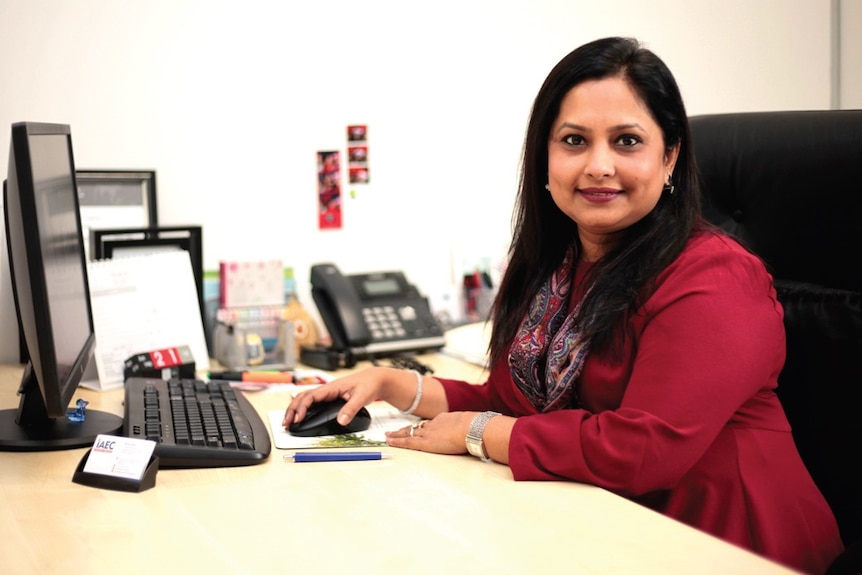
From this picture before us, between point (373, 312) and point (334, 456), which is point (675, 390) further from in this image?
point (373, 312)

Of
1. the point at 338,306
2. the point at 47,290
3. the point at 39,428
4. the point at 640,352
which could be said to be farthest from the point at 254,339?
the point at 640,352

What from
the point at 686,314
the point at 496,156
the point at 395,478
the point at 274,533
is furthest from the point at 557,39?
the point at 274,533

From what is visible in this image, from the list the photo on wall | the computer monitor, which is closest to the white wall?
the photo on wall

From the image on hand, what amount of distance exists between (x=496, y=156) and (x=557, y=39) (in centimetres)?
38

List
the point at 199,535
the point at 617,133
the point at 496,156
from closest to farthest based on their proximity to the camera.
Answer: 1. the point at 199,535
2. the point at 617,133
3. the point at 496,156

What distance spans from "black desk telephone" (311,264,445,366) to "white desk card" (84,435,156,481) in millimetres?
991

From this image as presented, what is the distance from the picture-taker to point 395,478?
4.39 feet

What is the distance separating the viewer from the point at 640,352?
1.39 meters

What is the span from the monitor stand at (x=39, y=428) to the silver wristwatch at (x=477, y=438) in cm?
55

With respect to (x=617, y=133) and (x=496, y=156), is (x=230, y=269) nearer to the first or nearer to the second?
(x=496, y=156)

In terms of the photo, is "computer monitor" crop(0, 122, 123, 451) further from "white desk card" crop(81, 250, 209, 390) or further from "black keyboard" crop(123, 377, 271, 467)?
"white desk card" crop(81, 250, 209, 390)

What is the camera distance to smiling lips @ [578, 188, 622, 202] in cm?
152

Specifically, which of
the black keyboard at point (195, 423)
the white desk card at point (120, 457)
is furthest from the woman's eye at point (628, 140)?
the white desk card at point (120, 457)

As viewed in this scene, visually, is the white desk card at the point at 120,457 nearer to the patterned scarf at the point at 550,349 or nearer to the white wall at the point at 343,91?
the patterned scarf at the point at 550,349
